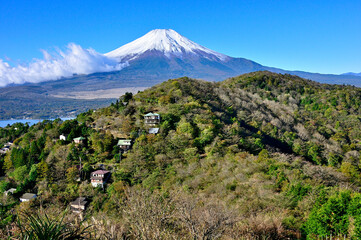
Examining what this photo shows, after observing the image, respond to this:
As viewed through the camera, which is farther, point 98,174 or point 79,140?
point 79,140

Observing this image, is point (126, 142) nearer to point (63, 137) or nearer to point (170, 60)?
point (63, 137)

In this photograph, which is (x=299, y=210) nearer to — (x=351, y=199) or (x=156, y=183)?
(x=351, y=199)

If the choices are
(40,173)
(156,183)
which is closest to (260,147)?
(156,183)

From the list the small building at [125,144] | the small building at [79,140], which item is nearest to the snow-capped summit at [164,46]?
the small building at [79,140]

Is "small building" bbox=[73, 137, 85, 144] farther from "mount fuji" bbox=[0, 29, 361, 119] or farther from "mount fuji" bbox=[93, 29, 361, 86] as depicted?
"mount fuji" bbox=[93, 29, 361, 86]

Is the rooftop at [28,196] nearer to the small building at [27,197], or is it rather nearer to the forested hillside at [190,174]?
the small building at [27,197]

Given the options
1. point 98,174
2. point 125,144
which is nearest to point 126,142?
point 125,144
